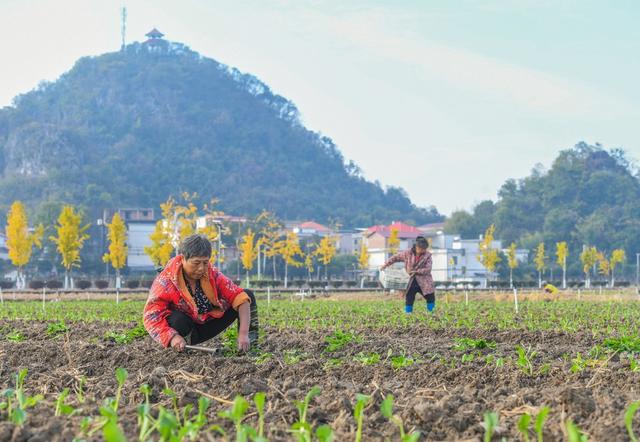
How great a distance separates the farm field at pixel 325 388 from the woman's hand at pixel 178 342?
94 mm

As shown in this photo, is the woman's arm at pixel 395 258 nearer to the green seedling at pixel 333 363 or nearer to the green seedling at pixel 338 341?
the green seedling at pixel 338 341

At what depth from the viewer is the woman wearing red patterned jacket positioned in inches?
295

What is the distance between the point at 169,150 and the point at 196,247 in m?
156

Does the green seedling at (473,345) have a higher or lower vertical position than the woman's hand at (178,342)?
lower

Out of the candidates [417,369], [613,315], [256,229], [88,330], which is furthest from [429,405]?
[256,229]

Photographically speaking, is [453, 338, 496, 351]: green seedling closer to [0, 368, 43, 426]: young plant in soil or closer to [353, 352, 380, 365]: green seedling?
[353, 352, 380, 365]: green seedling

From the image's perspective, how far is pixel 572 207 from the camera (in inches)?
5074

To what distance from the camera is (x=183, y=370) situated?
6.31 metres

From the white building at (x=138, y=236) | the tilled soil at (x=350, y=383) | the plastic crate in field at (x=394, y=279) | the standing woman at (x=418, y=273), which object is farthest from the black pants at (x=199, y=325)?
the white building at (x=138, y=236)

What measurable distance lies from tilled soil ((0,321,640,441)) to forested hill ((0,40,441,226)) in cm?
11124

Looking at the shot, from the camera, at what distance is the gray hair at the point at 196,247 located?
720cm

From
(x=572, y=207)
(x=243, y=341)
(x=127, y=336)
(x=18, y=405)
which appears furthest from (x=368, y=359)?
(x=572, y=207)

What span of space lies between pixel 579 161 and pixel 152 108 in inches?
→ 3224

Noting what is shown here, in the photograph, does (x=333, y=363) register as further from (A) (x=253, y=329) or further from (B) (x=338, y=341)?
(B) (x=338, y=341)
